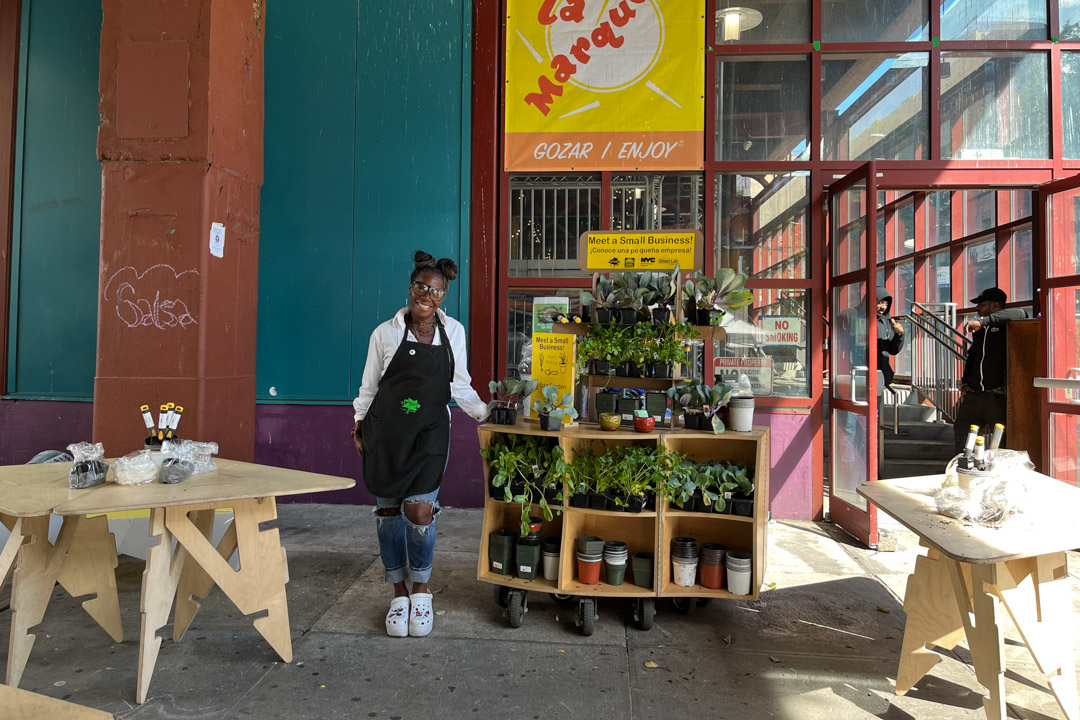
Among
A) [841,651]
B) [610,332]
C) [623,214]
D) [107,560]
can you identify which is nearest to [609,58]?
[623,214]

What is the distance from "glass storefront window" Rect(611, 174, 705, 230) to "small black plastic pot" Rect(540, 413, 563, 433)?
268cm

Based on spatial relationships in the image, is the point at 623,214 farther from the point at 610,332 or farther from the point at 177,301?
the point at 177,301

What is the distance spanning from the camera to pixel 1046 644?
2283mm

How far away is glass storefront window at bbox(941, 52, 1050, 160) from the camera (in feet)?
16.5

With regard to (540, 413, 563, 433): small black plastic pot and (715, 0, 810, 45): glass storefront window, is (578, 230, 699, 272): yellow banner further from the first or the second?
A: (715, 0, 810, 45): glass storefront window

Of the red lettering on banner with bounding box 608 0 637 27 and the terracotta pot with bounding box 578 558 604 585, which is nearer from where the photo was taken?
the terracotta pot with bounding box 578 558 604 585

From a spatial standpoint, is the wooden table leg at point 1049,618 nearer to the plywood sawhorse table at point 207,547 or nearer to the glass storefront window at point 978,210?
the plywood sawhorse table at point 207,547

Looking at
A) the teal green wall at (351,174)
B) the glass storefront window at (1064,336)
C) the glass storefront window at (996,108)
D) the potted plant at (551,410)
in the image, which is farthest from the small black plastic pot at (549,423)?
the glass storefront window at (996,108)

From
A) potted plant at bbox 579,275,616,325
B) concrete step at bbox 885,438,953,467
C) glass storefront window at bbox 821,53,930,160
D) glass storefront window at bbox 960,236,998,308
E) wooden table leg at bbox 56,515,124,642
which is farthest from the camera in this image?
glass storefront window at bbox 960,236,998,308

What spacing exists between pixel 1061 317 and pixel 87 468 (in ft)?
19.7

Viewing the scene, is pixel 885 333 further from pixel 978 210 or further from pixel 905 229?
pixel 905 229

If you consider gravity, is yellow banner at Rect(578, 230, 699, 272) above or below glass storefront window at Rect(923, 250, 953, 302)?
below

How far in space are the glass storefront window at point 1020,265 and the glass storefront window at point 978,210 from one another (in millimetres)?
507

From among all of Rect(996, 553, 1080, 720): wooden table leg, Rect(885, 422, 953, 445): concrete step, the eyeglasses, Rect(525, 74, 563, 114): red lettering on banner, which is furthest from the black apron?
Rect(885, 422, 953, 445): concrete step
